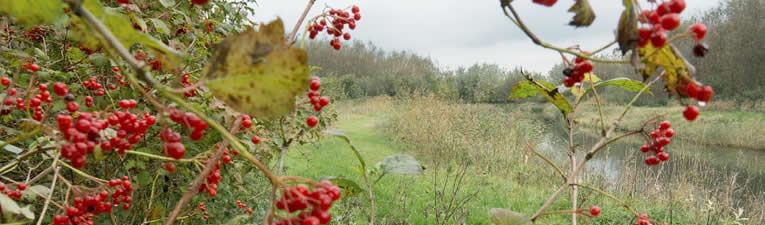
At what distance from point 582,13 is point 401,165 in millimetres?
466

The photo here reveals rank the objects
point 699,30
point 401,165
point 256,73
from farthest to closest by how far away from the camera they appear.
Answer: point 401,165 < point 699,30 < point 256,73

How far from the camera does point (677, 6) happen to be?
45 centimetres

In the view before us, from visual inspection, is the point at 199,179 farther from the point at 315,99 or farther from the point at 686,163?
the point at 686,163

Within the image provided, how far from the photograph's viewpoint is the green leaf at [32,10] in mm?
442

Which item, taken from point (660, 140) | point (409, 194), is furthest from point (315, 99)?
point (409, 194)

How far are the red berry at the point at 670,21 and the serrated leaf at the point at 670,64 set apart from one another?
0.02 m

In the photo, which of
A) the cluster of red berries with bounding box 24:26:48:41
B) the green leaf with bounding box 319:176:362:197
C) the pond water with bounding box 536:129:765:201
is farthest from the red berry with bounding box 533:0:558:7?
the pond water with bounding box 536:129:765:201

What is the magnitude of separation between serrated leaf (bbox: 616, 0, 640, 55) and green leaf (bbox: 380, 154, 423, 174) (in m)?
0.44

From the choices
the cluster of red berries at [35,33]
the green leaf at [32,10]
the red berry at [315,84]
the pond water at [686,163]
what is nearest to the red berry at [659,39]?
the red berry at [315,84]

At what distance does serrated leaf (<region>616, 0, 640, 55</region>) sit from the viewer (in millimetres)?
388

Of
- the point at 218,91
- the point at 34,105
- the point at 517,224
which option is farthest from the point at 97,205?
the point at 517,224

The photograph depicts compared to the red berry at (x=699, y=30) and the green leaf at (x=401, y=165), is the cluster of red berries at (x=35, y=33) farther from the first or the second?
the red berry at (x=699, y=30)

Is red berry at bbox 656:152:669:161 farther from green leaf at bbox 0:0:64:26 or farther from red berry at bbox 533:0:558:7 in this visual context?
green leaf at bbox 0:0:64:26

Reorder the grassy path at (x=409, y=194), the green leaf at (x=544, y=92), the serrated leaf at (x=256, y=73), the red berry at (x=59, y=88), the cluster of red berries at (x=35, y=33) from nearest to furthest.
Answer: the serrated leaf at (x=256, y=73) → the red berry at (x=59, y=88) → the green leaf at (x=544, y=92) → the cluster of red berries at (x=35, y=33) → the grassy path at (x=409, y=194)
